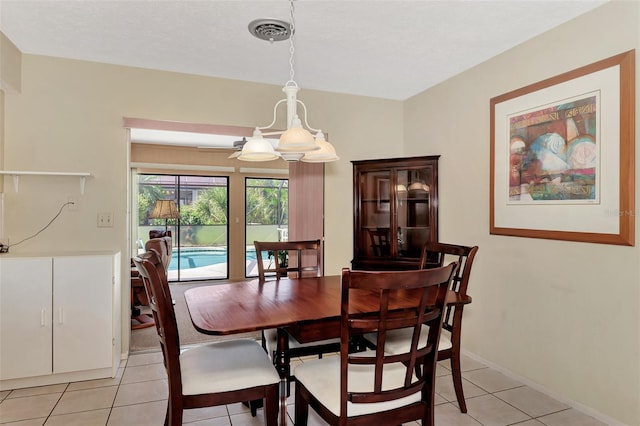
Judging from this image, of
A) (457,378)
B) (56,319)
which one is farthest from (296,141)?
(56,319)

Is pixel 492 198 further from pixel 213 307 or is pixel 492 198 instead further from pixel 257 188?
pixel 257 188

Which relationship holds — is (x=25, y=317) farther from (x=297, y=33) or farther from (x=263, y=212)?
(x=263, y=212)

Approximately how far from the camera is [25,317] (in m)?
2.63

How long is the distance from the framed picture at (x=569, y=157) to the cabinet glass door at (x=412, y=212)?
0.78 meters

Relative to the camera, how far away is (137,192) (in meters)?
6.91

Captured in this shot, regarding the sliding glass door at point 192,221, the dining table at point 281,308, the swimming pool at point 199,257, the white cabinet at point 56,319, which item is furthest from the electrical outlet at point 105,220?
the swimming pool at point 199,257

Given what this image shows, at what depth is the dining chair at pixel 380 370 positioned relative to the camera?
4.52ft

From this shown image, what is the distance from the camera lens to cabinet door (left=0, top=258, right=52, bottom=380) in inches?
102

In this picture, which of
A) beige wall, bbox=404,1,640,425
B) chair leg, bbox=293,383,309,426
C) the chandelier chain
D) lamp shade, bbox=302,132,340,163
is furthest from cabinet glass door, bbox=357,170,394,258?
chair leg, bbox=293,383,309,426

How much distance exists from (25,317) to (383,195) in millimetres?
3143

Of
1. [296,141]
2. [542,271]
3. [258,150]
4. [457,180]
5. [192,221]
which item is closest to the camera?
[296,141]

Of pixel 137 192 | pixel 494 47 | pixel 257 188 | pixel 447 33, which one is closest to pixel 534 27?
pixel 494 47

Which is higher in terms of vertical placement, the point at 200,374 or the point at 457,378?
the point at 200,374

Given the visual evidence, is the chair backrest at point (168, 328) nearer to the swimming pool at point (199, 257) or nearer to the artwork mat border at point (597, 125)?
the artwork mat border at point (597, 125)
